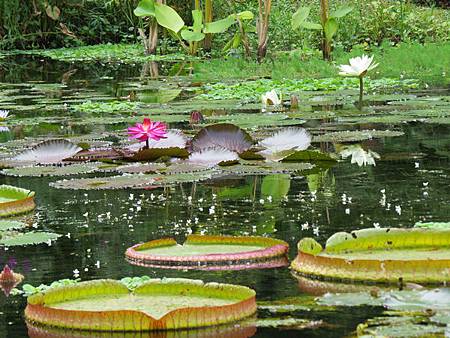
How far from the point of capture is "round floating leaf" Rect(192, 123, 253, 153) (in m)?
5.49

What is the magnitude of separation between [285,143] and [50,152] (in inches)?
45.9

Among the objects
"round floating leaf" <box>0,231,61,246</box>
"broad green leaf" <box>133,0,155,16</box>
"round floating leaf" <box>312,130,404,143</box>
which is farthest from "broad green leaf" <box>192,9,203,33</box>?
"round floating leaf" <box>0,231,61,246</box>

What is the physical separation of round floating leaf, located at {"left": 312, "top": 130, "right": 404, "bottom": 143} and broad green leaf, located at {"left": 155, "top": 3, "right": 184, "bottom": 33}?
7025mm

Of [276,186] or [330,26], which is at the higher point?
[330,26]

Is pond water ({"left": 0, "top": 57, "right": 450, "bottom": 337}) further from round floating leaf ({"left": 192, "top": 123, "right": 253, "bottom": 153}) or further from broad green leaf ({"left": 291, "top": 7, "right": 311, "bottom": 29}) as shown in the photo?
broad green leaf ({"left": 291, "top": 7, "right": 311, "bottom": 29})

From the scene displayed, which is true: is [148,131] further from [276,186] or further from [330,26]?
[330,26]

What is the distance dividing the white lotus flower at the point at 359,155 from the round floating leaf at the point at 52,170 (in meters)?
1.23

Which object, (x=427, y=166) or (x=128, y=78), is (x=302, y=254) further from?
(x=128, y=78)

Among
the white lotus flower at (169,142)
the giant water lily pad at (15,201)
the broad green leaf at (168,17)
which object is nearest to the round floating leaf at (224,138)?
the white lotus flower at (169,142)

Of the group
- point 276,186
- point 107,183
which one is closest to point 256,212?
A: point 276,186

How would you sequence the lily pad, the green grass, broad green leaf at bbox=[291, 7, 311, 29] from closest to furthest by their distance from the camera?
the lily pad
the green grass
broad green leaf at bbox=[291, 7, 311, 29]

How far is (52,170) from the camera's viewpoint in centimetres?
534

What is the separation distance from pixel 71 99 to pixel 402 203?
18.9ft

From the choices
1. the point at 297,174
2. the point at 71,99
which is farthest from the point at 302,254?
the point at 71,99
